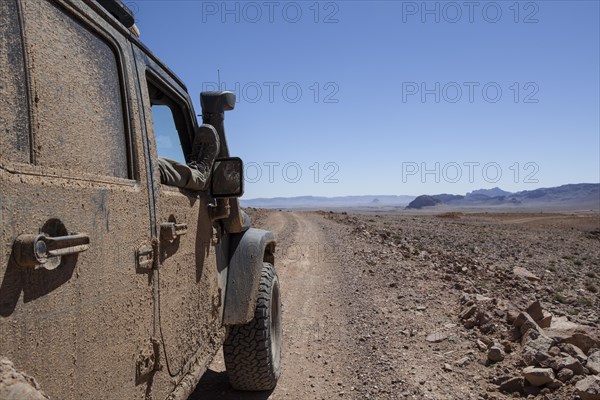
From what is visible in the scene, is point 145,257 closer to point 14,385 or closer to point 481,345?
point 14,385

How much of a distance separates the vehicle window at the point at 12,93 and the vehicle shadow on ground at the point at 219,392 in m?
3.17

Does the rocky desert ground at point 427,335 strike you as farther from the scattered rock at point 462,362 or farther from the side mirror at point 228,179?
the side mirror at point 228,179

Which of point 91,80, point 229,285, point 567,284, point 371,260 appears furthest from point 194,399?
point 567,284

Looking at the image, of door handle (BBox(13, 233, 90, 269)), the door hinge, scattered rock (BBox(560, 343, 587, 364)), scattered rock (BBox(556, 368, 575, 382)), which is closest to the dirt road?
scattered rock (BBox(556, 368, 575, 382))

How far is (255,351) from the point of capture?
3.75m

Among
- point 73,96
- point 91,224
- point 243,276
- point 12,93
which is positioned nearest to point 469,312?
point 243,276

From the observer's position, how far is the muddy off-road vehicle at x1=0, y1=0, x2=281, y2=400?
134 cm

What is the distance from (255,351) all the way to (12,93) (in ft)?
9.30

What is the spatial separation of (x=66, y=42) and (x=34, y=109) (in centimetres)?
39

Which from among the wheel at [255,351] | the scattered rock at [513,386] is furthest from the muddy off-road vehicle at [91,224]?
the scattered rock at [513,386]

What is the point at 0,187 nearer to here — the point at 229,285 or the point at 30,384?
the point at 30,384

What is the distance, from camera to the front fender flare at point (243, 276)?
11.2ft

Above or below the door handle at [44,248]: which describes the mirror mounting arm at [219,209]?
above

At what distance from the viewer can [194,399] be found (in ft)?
13.2
